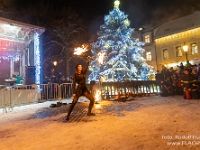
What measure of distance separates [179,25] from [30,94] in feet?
93.8

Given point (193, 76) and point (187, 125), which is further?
point (193, 76)

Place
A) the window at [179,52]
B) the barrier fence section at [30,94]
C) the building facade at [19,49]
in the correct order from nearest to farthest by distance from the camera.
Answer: the barrier fence section at [30,94] < the building facade at [19,49] < the window at [179,52]

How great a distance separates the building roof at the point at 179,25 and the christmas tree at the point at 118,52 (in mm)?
12667

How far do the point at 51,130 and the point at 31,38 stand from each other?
44.6 feet

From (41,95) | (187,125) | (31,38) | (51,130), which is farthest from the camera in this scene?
(31,38)

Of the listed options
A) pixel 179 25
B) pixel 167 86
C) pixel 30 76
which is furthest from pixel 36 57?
pixel 179 25

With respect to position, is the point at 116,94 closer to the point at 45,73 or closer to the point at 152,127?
the point at 152,127

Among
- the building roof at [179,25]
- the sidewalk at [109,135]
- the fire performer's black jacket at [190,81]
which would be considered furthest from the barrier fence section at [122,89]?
the building roof at [179,25]

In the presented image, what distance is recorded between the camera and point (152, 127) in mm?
5031

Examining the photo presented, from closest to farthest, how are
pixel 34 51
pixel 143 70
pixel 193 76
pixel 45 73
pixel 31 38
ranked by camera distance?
1. pixel 193 76
2. pixel 34 51
3. pixel 31 38
4. pixel 143 70
5. pixel 45 73

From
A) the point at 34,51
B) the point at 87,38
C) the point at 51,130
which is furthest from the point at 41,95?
the point at 87,38

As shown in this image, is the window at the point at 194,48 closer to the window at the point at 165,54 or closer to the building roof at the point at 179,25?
the building roof at the point at 179,25

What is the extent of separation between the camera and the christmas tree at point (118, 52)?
858 inches

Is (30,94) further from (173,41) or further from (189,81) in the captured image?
(173,41)
